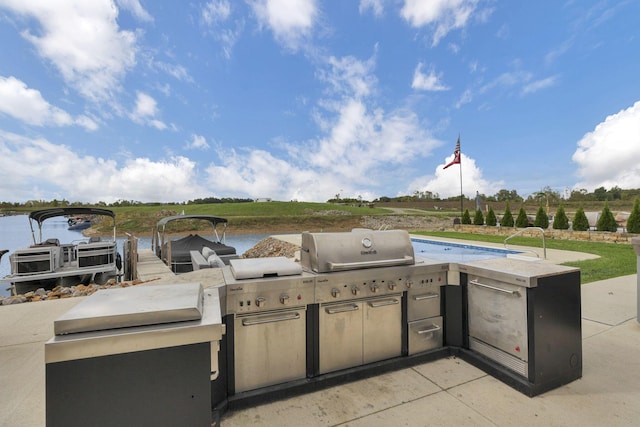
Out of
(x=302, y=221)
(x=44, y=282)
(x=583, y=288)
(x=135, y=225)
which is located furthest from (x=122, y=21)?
(x=135, y=225)

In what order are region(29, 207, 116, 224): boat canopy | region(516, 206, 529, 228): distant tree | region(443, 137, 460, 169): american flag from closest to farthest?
region(29, 207, 116, 224): boat canopy
region(516, 206, 529, 228): distant tree
region(443, 137, 460, 169): american flag

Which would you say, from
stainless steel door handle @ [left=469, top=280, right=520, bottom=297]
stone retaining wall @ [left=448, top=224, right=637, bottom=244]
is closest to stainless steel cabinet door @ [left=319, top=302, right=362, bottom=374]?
stainless steel door handle @ [left=469, top=280, right=520, bottom=297]

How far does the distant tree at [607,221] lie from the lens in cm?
1148

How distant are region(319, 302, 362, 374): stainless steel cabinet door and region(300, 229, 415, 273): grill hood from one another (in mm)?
297

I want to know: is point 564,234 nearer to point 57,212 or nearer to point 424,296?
point 424,296

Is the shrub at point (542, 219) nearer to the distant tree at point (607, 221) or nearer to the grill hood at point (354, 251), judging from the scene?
the distant tree at point (607, 221)

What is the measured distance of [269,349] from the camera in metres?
2.01

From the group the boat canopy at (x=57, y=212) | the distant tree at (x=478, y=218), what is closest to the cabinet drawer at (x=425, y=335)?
the boat canopy at (x=57, y=212)

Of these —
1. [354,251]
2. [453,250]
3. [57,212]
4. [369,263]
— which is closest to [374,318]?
[369,263]

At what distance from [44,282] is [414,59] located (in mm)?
15357

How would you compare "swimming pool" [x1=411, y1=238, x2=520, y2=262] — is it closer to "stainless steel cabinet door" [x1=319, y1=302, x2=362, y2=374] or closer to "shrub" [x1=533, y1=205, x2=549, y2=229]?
"shrub" [x1=533, y1=205, x2=549, y2=229]

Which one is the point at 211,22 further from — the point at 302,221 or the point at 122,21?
the point at 302,221

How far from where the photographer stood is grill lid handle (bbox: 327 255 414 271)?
7.06ft

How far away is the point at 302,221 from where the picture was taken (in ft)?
114
